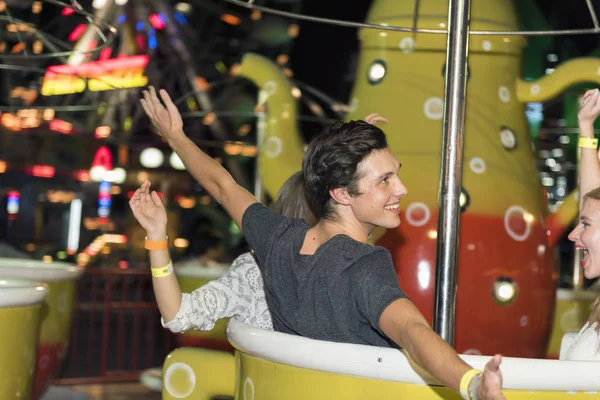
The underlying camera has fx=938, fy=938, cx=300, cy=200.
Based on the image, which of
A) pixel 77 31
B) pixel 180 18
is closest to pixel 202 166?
pixel 77 31

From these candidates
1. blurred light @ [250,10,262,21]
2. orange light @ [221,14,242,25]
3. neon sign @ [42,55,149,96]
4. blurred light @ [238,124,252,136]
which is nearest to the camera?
neon sign @ [42,55,149,96]

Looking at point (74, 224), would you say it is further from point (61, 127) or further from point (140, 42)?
point (140, 42)

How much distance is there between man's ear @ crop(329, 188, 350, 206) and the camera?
1.68m

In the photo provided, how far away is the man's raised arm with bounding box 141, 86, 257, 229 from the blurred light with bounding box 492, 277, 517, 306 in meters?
1.04

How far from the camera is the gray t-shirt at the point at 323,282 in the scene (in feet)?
5.02

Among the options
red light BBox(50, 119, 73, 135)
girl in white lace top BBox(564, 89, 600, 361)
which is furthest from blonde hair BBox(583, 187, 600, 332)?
red light BBox(50, 119, 73, 135)

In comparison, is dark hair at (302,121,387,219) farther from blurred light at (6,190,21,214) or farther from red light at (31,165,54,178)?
blurred light at (6,190,21,214)

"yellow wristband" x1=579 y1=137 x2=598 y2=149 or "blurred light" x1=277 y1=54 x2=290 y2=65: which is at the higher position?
"blurred light" x1=277 y1=54 x2=290 y2=65

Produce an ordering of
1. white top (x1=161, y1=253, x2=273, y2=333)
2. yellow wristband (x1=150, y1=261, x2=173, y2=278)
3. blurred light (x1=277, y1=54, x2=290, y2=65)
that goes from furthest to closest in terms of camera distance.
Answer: blurred light (x1=277, y1=54, x2=290, y2=65) → white top (x1=161, y1=253, x2=273, y2=333) → yellow wristband (x1=150, y1=261, x2=173, y2=278)

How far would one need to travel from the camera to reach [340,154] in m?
1.66

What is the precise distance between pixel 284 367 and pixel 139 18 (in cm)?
650

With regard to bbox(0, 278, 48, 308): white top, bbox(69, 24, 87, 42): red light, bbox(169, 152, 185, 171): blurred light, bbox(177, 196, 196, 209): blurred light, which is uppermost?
bbox(69, 24, 87, 42): red light

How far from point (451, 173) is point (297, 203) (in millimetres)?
620

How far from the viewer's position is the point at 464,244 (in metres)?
2.68
